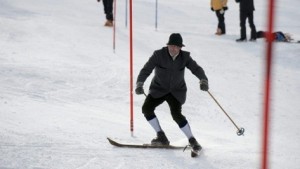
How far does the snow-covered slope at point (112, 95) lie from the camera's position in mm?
5328

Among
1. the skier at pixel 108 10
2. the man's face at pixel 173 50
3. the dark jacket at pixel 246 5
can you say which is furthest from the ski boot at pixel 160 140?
the skier at pixel 108 10

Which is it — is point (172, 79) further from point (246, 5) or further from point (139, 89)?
point (246, 5)

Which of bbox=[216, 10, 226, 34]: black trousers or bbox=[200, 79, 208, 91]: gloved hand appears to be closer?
bbox=[200, 79, 208, 91]: gloved hand

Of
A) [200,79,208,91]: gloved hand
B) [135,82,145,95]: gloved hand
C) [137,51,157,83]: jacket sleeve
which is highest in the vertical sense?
[137,51,157,83]: jacket sleeve

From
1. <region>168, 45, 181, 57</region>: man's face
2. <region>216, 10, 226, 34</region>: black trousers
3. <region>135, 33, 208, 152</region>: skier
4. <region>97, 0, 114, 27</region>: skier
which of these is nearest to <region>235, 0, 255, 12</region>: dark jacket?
<region>216, 10, 226, 34</region>: black trousers

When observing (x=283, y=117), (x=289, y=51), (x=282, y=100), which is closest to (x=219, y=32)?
(x=289, y=51)

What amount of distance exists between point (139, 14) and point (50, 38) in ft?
19.3

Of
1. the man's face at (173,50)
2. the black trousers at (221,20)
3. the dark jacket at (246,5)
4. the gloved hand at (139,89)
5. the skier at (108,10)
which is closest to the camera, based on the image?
the man's face at (173,50)

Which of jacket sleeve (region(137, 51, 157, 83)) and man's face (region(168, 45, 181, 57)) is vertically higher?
man's face (region(168, 45, 181, 57))

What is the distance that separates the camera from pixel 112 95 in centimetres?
850

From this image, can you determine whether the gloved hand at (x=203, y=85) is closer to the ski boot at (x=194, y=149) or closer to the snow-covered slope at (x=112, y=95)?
the ski boot at (x=194, y=149)

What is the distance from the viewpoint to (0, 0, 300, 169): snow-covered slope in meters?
5.33

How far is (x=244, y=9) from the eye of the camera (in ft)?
41.4

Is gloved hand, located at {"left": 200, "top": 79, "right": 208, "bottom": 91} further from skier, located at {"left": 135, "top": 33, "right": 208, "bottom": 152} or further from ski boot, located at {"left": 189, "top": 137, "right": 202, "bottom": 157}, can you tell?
ski boot, located at {"left": 189, "top": 137, "right": 202, "bottom": 157}
